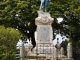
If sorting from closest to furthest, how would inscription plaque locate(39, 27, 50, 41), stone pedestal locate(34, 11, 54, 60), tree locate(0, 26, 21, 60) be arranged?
tree locate(0, 26, 21, 60)
stone pedestal locate(34, 11, 54, 60)
inscription plaque locate(39, 27, 50, 41)

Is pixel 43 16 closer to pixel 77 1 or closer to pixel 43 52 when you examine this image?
pixel 43 52

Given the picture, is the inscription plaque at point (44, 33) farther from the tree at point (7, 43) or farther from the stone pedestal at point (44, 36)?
the tree at point (7, 43)

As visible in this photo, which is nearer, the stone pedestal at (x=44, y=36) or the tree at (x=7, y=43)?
the tree at (x=7, y=43)

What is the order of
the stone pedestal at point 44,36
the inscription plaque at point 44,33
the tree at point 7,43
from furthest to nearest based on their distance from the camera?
the inscription plaque at point 44,33 → the stone pedestal at point 44,36 → the tree at point 7,43

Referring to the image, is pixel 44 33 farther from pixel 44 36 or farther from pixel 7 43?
pixel 7 43

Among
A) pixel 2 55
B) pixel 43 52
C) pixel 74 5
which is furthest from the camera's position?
pixel 74 5

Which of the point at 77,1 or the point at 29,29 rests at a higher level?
the point at 77,1

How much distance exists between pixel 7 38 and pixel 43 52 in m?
3.28

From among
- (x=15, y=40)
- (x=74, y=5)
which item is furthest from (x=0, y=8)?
(x=15, y=40)

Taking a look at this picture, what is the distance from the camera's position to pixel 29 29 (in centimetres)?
2883

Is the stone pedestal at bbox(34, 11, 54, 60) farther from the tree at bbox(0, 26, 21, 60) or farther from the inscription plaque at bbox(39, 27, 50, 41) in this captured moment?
the tree at bbox(0, 26, 21, 60)

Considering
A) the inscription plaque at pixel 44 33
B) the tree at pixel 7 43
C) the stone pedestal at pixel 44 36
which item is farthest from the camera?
the inscription plaque at pixel 44 33

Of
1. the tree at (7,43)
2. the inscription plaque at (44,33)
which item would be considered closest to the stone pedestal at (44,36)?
the inscription plaque at (44,33)

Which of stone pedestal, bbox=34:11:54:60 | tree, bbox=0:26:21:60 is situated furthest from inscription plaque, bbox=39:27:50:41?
tree, bbox=0:26:21:60
